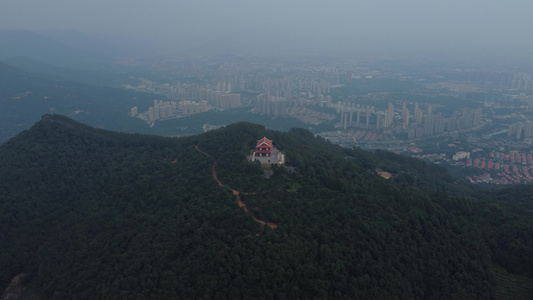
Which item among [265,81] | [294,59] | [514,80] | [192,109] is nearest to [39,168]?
[192,109]

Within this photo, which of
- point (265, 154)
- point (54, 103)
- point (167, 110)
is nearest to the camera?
point (265, 154)

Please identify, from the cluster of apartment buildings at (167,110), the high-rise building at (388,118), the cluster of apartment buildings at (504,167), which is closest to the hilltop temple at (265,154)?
the cluster of apartment buildings at (504,167)

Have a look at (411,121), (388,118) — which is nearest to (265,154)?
(388,118)

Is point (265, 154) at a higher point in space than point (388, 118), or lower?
higher

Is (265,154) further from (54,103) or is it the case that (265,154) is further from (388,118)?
(54,103)

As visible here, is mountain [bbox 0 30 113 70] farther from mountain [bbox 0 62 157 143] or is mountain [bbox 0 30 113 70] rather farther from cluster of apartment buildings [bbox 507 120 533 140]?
cluster of apartment buildings [bbox 507 120 533 140]

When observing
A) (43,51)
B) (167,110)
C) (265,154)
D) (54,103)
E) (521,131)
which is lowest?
(521,131)
